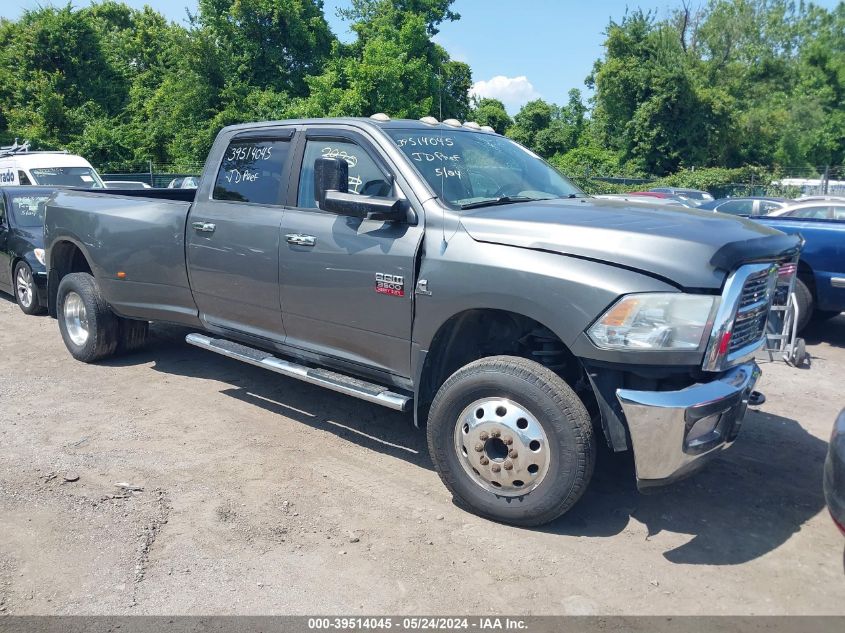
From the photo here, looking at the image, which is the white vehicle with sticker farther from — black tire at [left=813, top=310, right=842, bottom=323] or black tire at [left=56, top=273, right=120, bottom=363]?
A: black tire at [left=813, top=310, right=842, bottom=323]

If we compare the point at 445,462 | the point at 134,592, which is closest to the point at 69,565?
the point at 134,592

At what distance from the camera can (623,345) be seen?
3307 mm

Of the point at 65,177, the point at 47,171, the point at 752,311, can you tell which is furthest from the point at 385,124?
the point at 47,171

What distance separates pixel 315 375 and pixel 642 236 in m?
2.30

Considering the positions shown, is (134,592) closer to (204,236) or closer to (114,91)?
(204,236)

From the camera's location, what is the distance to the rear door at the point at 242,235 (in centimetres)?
496

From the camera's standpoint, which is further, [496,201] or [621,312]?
[496,201]

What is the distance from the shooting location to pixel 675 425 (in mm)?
3225

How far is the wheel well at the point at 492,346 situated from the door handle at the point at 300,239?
3.76ft

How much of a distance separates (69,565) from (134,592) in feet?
1.54

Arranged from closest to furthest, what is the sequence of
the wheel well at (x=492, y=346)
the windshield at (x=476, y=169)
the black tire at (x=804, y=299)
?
the wheel well at (x=492, y=346), the windshield at (x=476, y=169), the black tire at (x=804, y=299)

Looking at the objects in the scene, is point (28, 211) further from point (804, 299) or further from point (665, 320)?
point (804, 299)

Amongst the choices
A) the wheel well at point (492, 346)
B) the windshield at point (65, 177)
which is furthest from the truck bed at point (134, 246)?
the windshield at point (65, 177)

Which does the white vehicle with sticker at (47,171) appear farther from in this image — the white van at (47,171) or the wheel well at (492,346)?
the wheel well at (492,346)
